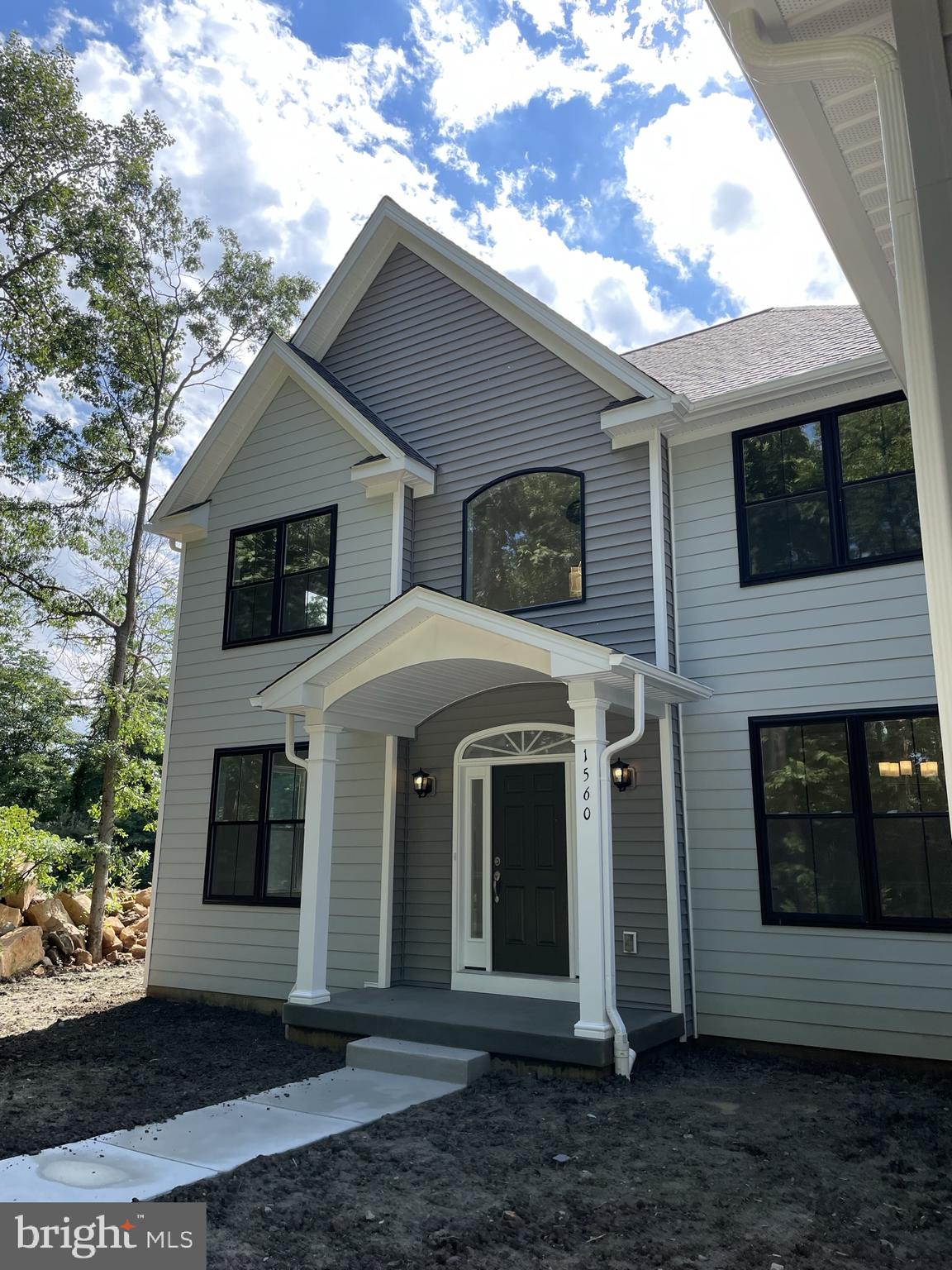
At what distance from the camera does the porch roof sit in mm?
6430

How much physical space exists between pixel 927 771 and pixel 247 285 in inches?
490

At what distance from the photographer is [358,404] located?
31.9 ft

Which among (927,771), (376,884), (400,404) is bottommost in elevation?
(376,884)

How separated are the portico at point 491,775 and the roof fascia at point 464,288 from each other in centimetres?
273

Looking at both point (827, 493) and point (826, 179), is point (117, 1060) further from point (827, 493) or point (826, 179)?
point (826, 179)

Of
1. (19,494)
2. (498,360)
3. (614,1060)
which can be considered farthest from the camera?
(19,494)

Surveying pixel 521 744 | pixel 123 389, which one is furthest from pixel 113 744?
pixel 521 744

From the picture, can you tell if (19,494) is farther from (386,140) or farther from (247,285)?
(386,140)

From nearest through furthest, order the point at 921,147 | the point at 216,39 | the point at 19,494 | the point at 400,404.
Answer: the point at 921,147 → the point at 400,404 → the point at 216,39 → the point at 19,494

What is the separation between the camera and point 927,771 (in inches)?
255

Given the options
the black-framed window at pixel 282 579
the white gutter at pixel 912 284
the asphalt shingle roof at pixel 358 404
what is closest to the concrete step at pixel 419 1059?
the black-framed window at pixel 282 579

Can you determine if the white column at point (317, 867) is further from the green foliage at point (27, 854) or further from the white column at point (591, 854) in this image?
the green foliage at point (27, 854)

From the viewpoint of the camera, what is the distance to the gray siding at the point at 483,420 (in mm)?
7883

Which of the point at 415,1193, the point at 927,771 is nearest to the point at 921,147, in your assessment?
the point at 415,1193
